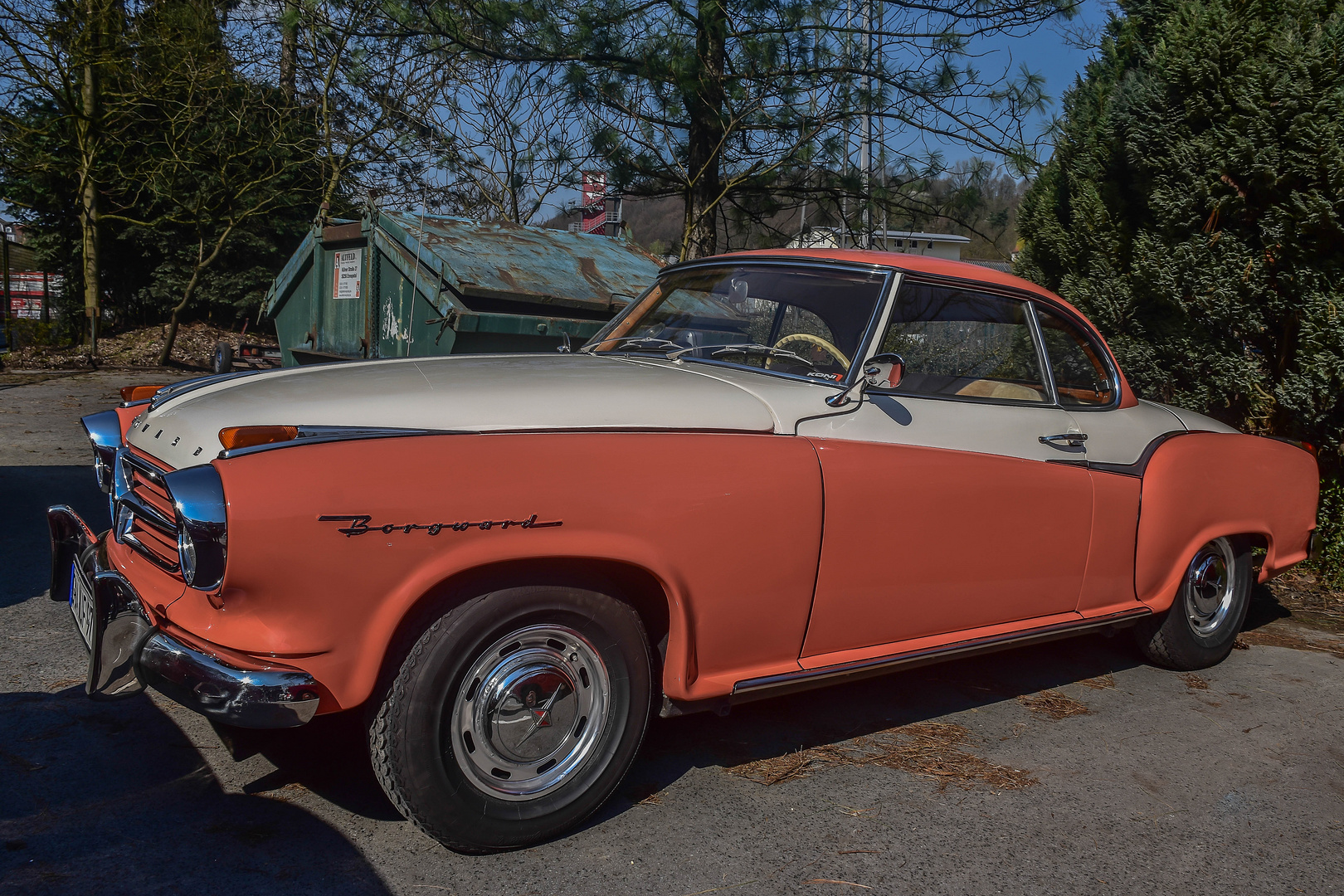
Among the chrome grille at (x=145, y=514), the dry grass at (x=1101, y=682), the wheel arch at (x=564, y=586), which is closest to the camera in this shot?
the wheel arch at (x=564, y=586)

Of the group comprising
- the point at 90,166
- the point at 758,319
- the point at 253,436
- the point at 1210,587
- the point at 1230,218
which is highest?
the point at 90,166

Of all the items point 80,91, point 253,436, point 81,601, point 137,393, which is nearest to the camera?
point 253,436

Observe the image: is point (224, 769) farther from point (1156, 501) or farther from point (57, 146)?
point (57, 146)

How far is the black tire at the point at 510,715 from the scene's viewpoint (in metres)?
2.31

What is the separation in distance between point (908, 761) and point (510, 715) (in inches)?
56.6

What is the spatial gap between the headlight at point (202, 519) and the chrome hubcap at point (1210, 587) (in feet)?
12.1

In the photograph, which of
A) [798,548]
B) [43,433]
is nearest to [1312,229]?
[798,548]

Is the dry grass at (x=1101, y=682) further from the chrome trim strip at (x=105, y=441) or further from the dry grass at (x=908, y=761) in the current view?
the chrome trim strip at (x=105, y=441)

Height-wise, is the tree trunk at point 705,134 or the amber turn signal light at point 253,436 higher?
the tree trunk at point 705,134

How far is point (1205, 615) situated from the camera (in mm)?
4320

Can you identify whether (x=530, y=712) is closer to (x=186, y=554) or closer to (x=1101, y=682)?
(x=186, y=554)

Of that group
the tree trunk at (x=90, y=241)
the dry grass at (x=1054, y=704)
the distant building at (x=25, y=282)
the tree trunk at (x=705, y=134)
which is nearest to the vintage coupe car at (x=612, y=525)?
the dry grass at (x=1054, y=704)

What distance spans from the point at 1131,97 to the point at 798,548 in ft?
15.8

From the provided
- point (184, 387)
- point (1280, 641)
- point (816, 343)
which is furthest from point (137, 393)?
point (1280, 641)
